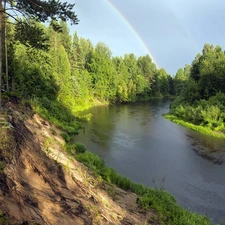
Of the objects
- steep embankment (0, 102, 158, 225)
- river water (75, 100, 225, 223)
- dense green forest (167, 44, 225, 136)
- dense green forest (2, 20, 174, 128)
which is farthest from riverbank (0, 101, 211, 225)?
dense green forest (167, 44, 225, 136)

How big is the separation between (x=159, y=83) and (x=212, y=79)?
182ft

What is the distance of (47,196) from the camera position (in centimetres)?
771

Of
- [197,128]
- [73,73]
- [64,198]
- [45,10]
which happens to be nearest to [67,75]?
[73,73]

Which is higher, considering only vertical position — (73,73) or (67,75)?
(73,73)

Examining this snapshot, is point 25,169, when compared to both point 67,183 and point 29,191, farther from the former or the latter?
point 67,183

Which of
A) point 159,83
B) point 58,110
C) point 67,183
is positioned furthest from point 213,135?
point 159,83

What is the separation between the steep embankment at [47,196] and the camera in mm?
6477

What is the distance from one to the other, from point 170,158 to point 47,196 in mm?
17791

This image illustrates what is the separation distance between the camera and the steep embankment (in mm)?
6477

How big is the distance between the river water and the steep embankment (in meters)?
6.56

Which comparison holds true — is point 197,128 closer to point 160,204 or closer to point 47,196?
point 160,204

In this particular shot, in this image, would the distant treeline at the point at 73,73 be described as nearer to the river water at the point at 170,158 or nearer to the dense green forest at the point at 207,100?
the river water at the point at 170,158

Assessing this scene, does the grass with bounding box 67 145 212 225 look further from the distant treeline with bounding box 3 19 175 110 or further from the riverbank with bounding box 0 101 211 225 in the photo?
the distant treeline with bounding box 3 19 175 110

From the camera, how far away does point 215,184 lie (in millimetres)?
18625
